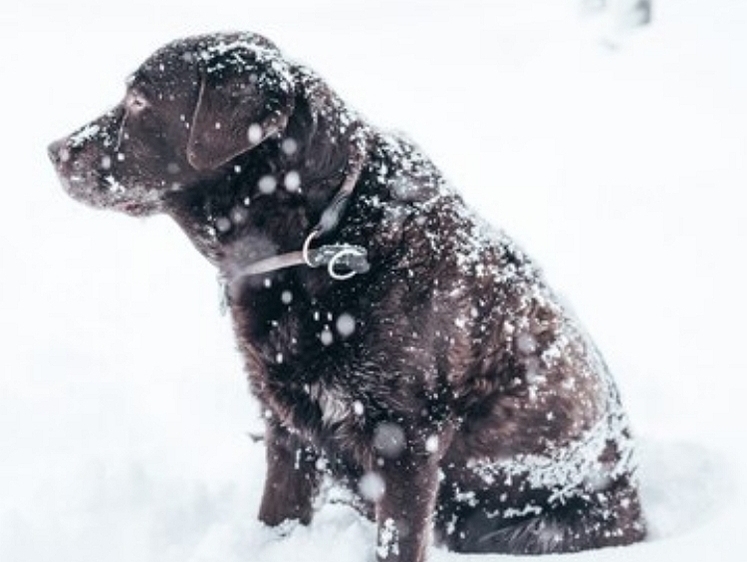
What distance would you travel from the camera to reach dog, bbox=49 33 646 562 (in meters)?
3.35

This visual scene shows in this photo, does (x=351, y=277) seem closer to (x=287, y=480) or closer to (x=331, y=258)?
(x=331, y=258)

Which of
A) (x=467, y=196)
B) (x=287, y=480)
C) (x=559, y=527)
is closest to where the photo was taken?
(x=559, y=527)

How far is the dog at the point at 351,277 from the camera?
11.0ft

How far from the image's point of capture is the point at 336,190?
3377mm

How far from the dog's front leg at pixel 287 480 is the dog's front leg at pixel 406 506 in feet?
1.84

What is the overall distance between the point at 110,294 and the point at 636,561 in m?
4.01

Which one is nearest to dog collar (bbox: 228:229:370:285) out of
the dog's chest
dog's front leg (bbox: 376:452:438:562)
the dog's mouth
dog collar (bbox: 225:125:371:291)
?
dog collar (bbox: 225:125:371:291)

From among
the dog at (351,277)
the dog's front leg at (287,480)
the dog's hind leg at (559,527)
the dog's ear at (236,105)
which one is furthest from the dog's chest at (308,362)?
the dog's hind leg at (559,527)

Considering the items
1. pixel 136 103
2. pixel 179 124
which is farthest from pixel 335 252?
pixel 136 103

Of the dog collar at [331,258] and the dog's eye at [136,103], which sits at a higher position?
the dog's eye at [136,103]

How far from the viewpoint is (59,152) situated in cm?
363

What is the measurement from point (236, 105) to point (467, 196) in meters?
4.94

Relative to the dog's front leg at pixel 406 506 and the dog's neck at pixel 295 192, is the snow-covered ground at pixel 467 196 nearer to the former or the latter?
the dog's front leg at pixel 406 506

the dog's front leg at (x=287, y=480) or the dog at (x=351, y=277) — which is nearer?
the dog at (x=351, y=277)
